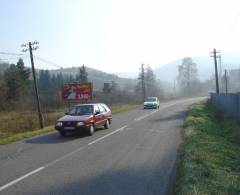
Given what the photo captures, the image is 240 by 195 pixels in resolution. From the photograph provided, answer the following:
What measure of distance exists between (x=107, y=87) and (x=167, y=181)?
71.5 meters

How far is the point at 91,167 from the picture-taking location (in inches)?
414

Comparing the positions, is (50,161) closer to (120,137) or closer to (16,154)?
(16,154)

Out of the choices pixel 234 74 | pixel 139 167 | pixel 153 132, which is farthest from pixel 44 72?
pixel 139 167

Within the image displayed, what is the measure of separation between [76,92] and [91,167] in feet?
99.4

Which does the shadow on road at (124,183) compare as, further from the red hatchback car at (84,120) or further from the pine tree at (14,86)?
the pine tree at (14,86)

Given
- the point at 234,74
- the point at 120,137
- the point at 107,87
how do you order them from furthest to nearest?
the point at 234,74, the point at 107,87, the point at 120,137

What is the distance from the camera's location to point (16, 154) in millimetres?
13625

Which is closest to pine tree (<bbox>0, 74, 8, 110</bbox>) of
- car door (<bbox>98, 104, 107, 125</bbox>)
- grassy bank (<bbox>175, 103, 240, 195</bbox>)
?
car door (<bbox>98, 104, 107, 125</bbox>)

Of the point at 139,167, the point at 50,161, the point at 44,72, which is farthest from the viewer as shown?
the point at 44,72

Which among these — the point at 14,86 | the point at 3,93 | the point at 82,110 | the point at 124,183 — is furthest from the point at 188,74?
the point at 124,183

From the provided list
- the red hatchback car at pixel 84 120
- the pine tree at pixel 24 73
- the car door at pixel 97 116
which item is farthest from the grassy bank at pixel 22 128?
the pine tree at pixel 24 73

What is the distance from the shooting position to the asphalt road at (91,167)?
8211 millimetres

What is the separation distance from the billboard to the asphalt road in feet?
78.1

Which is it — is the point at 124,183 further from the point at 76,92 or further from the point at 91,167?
the point at 76,92
